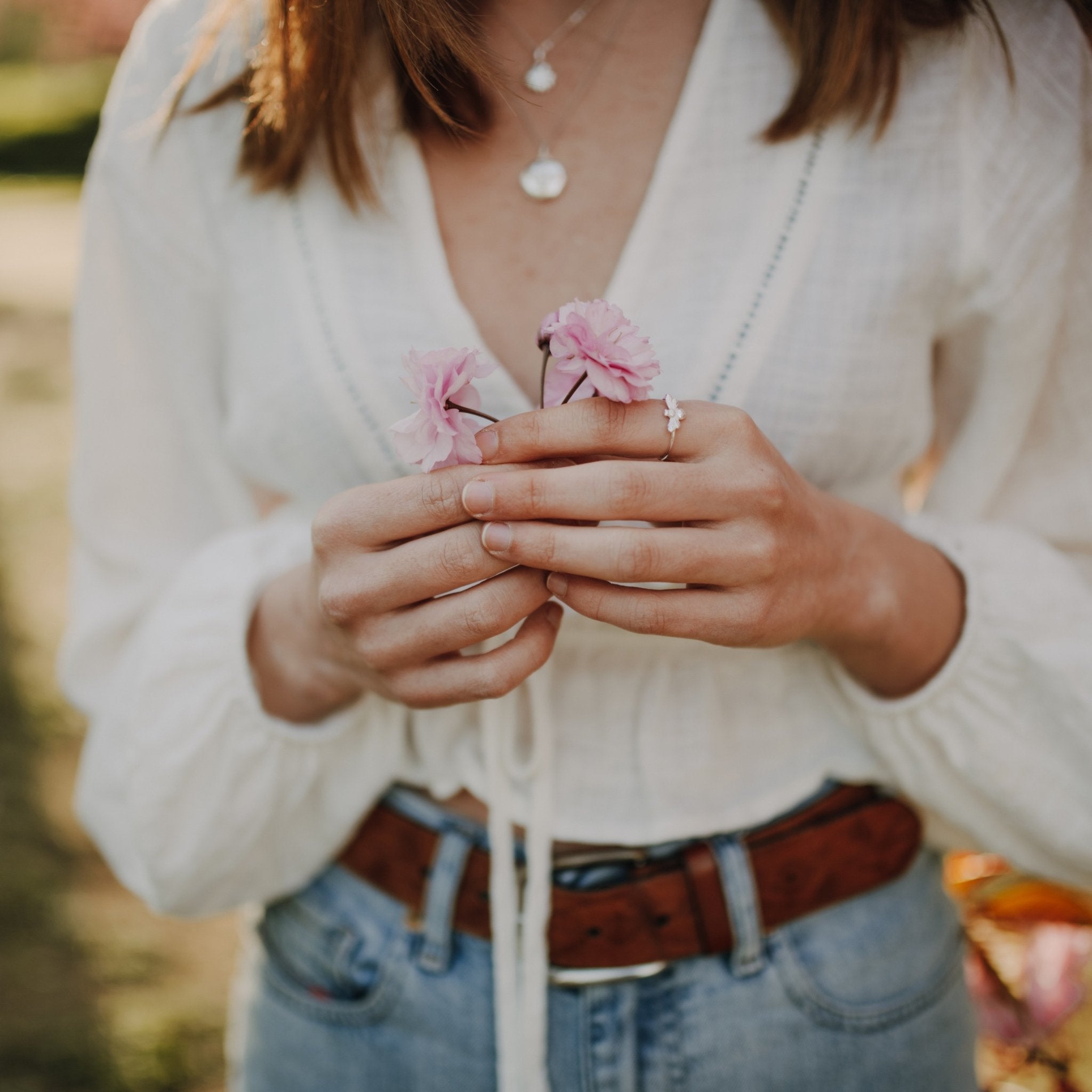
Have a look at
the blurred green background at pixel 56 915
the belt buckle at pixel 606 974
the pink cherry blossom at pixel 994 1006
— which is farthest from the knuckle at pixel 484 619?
the blurred green background at pixel 56 915

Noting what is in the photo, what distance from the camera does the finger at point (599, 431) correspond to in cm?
78

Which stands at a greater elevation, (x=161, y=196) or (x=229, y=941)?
(x=161, y=196)

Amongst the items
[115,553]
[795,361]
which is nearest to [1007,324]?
[795,361]

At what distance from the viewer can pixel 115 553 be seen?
134 cm

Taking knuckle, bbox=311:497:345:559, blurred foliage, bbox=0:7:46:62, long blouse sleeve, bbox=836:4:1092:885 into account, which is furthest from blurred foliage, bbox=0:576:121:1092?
blurred foliage, bbox=0:7:46:62

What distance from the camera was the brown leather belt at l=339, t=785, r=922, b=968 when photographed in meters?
1.04

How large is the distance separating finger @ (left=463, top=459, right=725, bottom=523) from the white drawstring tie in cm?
34

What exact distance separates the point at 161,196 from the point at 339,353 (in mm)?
365

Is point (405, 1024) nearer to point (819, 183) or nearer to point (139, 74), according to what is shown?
point (819, 183)

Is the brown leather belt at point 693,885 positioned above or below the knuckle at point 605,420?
below

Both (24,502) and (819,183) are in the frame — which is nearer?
(819,183)

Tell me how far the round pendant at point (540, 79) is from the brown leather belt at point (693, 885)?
868mm

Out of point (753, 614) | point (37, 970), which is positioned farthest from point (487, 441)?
point (37, 970)

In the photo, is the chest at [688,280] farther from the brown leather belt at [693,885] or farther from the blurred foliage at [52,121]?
the blurred foliage at [52,121]
